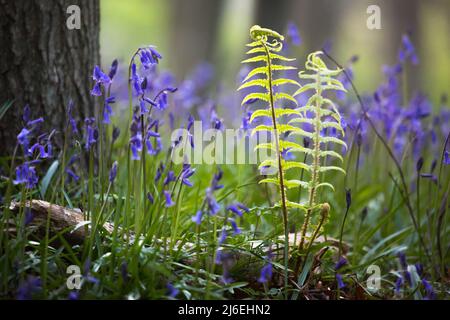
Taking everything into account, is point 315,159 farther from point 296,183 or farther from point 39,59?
point 39,59

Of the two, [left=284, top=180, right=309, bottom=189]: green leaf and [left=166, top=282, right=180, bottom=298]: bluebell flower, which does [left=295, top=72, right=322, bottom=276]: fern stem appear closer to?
[left=284, top=180, right=309, bottom=189]: green leaf

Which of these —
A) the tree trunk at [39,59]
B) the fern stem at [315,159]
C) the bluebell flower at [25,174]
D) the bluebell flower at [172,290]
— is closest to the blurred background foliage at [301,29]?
the tree trunk at [39,59]

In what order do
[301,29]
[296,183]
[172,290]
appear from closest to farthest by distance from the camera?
[172,290] → [296,183] → [301,29]

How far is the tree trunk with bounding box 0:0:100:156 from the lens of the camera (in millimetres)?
3141

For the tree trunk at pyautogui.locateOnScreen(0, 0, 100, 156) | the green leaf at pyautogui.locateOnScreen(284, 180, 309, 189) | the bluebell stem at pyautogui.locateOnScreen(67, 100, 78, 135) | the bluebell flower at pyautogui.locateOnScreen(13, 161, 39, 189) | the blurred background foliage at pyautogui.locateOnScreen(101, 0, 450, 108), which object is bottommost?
the green leaf at pyautogui.locateOnScreen(284, 180, 309, 189)

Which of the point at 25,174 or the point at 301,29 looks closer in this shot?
the point at 25,174

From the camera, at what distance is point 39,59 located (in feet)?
10.5

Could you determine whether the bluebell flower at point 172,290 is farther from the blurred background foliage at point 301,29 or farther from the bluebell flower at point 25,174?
the blurred background foliage at point 301,29

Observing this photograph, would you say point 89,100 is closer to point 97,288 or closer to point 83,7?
point 83,7

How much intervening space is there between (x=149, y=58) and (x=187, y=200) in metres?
1.17

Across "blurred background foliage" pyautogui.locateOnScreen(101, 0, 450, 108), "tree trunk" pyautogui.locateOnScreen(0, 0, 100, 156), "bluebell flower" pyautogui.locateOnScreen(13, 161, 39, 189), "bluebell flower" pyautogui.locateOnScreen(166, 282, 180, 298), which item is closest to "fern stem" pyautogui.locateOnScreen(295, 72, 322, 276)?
"bluebell flower" pyautogui.locateOnScreen(166, 282, 180, 298)

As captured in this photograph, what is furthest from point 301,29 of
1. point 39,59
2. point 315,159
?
point 315,159

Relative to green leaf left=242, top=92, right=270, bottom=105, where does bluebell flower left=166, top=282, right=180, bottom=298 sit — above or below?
below

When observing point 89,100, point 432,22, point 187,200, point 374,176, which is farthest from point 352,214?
point 432,22
